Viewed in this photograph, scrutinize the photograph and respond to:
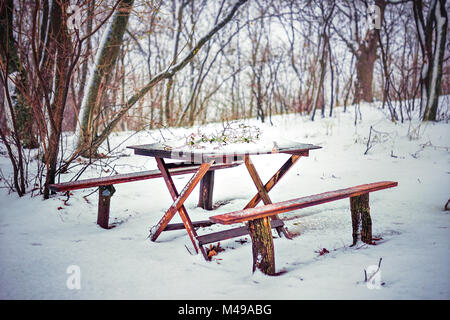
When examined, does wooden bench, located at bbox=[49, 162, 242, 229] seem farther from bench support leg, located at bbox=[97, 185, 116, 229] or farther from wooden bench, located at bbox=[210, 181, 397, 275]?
wooden bench, located at bbox=[210, 181, 397, 275]

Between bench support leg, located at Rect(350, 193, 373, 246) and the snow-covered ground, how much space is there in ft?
0.41

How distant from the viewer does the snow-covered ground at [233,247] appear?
207 centimetres

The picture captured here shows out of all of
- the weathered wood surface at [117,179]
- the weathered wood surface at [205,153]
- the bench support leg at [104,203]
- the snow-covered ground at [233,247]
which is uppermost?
the weathered wood surface at [205,153]

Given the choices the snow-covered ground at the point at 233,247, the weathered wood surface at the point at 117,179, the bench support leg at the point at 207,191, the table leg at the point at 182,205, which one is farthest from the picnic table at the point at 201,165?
the bench support leg at the point at 207,191

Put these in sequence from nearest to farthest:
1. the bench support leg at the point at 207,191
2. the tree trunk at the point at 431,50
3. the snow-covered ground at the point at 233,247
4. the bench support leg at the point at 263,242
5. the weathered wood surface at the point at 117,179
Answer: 1. the snow-covered ground at the point at 233,247
2. the bench support leg at the point at 263,242
3. the weathered wood surface at the point at 117,179
4. the bench support leg at the point at 207,191
5. the tree trunk at the point at 431,50

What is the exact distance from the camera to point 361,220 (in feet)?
9.34

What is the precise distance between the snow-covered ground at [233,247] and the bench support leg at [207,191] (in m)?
0.11

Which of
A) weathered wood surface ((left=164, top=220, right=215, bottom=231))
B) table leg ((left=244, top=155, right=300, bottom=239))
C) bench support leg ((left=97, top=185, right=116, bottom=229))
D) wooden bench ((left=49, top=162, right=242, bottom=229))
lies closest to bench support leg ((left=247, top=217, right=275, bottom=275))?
table leg ((left=244, top=155, right=300, bottom=239))

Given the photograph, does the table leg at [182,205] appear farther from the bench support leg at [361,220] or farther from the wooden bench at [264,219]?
the bench support leg at [361,220]

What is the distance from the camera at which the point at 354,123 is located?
7.60 metres

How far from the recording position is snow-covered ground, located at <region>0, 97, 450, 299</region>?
2.07 meters

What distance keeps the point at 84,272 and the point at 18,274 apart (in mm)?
419
